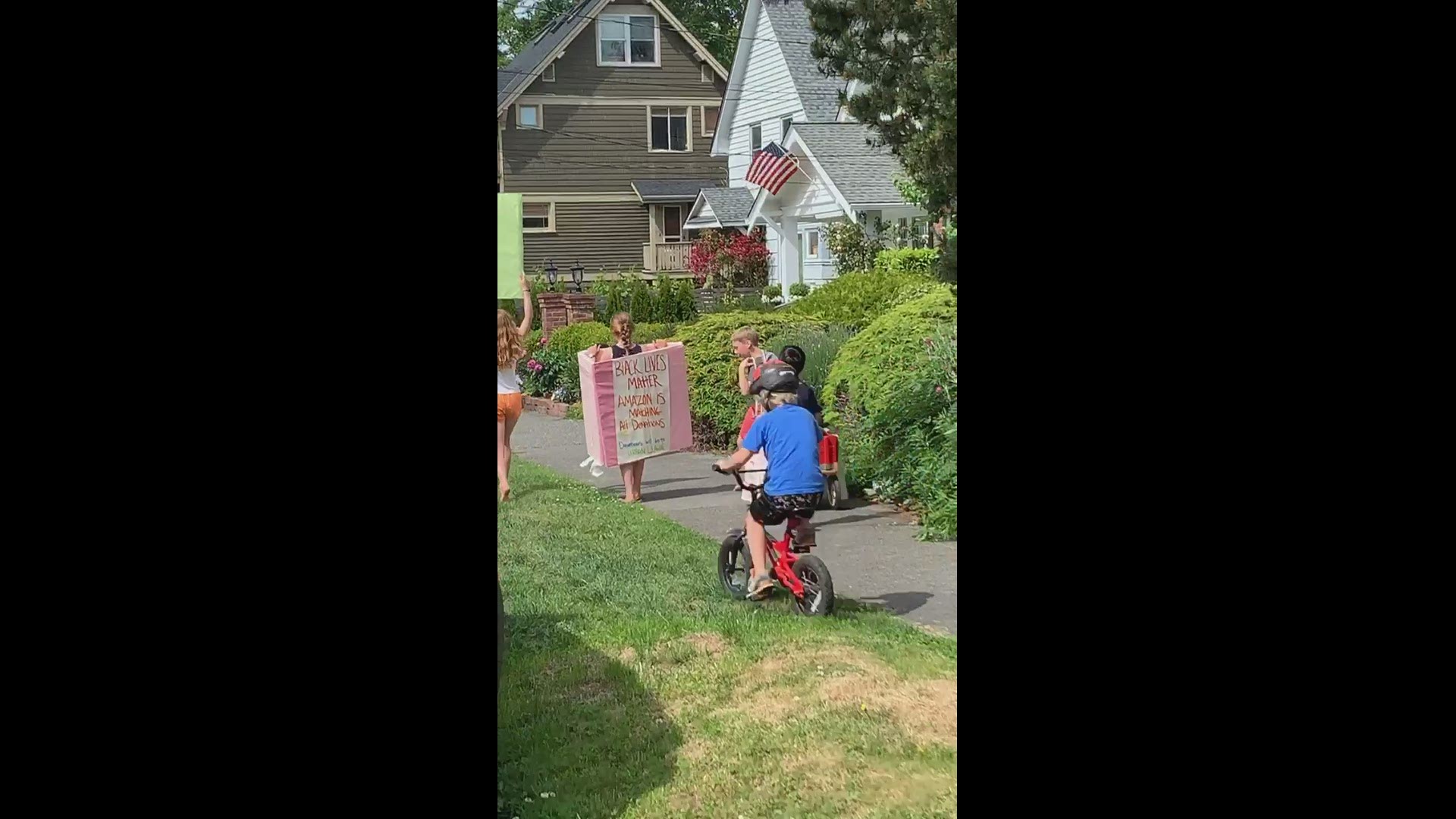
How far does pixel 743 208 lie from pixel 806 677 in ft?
97.2

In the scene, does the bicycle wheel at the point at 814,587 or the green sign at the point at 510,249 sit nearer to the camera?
the green sign at the point at 510,249

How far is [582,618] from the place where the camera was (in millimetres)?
7156

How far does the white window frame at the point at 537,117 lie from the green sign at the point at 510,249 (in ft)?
107

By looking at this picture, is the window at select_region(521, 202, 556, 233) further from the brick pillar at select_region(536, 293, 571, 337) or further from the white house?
the brick pillar at select_region(536, 293, 571, 337)

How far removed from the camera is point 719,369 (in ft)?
45.1

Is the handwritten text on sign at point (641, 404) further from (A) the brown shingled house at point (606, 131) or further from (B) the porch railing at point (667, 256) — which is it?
(A) the brown shingled house at point (606, 131)

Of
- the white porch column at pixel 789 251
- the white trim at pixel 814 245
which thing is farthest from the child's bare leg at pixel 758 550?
the white porch column at pixel 789 251

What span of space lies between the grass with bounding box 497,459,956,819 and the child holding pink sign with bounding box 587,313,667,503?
2983 mm

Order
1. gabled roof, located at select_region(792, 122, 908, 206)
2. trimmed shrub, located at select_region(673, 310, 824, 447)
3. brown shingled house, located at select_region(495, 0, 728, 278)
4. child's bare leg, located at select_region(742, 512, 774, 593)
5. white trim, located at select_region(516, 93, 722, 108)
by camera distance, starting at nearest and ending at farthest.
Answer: child's bare leg, located at select_region(742, 512, 774, 593)
trimmed shrub, located at select_region(673, 310, 824, 447)
gabled roof, located at select_region(792, 122, 908, 206)
white trim, located at select_region(516, 93, 722, 108)
brown shingled house, located at select_region(495, 0, 728, 278)

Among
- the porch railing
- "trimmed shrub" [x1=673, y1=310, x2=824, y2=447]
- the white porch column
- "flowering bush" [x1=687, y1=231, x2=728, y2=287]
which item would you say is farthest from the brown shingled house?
"trimmed shrub" [x1=673, y1=310, x2=824, y2=447]

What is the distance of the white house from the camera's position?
2820cm

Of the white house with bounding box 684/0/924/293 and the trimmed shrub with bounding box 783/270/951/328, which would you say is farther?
the white house with bounding box 684/0/924/293

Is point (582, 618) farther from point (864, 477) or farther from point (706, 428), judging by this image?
point (706, 428)

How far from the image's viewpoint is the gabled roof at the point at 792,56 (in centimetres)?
3177
